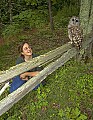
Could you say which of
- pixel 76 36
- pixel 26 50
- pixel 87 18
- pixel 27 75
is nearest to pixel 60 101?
pixel 27 75

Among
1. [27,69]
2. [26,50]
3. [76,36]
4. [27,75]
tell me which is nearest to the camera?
[27,69]

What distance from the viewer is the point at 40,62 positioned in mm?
4355

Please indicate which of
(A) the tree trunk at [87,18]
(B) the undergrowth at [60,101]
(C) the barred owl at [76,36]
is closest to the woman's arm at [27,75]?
(B) the undergrowth at [60,101]

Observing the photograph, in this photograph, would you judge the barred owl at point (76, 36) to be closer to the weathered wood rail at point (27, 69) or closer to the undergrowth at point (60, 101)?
the weathered wood rail at point (27, 69)

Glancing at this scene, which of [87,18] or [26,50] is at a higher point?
[87,18]

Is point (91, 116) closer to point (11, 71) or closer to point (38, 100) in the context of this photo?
point (38, 100)

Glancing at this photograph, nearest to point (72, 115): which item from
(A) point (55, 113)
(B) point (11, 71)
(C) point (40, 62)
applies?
(A) point (55, 113)

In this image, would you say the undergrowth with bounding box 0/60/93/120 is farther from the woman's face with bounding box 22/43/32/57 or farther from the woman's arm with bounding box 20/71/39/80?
the woman's face with bounding box 22/43/32/57

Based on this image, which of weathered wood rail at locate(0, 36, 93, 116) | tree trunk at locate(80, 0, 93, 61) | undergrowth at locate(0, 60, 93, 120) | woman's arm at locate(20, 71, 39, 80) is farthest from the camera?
tree trunk at locate(80, 0, 93, 61)

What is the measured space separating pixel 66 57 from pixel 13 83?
106 cm

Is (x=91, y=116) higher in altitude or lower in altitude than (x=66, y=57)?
lower

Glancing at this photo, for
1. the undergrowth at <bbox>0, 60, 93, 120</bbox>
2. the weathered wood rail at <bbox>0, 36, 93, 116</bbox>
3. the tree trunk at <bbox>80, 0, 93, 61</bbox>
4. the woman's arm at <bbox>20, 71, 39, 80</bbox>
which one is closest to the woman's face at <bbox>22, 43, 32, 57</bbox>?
the woman's arm at <bbox>20, 71, 39, 80</bbox>

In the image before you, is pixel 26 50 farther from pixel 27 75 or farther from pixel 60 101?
pixel 60 101

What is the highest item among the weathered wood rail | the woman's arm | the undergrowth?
the weathered wood rail
